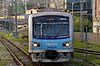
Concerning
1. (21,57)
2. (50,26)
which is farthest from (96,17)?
(50,26)

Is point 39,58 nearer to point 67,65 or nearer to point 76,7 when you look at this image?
point 67,65

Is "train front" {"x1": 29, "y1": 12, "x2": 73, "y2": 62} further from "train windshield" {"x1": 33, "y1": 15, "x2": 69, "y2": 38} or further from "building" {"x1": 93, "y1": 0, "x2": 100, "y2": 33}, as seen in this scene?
"building" {"x1": 93, "y1": 0, "x2": 100, "y2": 33}

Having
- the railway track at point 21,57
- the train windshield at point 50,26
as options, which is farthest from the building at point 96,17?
the train windshield at point 50,26

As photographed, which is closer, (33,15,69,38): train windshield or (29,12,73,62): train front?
(29,12,73,62): train front

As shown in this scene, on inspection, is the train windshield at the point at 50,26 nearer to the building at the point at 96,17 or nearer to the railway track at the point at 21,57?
the railway track at the point at 21,57

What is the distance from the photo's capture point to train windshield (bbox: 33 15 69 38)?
16641 millimetres

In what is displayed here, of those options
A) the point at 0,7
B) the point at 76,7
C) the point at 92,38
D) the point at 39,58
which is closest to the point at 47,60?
the point at 39,58

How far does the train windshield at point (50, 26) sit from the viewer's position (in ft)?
54.6

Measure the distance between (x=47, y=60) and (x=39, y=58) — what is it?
1.34 ft

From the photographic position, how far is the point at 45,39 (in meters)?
16.5

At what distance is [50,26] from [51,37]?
2.09 ft

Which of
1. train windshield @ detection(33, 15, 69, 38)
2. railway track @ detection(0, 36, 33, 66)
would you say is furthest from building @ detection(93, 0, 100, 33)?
train windshield @ detection(33, 15, 69, 38)

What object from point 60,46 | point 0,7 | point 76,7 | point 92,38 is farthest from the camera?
point 0,7

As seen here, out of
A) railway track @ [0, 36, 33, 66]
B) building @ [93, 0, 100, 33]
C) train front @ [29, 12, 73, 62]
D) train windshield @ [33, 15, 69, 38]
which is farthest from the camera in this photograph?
building @ [93, 0, 100, 33]
